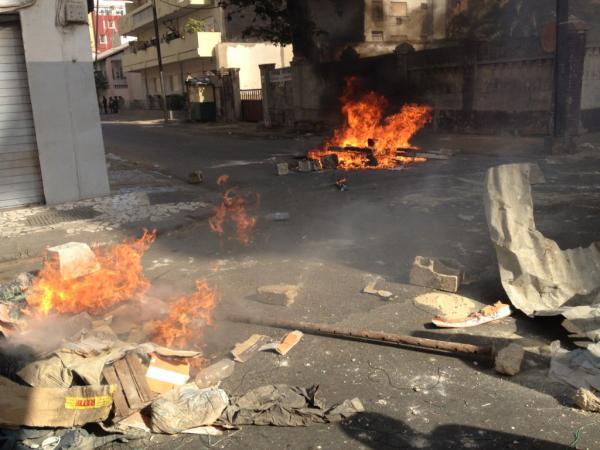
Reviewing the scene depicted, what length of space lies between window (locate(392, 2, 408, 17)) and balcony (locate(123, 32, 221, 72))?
14.5 meters

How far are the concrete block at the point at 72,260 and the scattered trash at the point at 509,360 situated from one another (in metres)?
3.91

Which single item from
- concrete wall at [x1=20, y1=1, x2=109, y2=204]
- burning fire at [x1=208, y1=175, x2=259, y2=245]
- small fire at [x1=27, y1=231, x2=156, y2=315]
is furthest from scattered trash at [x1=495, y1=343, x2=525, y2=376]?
concrete wall at [x1=20, y1=1, x2=109, y2=204]

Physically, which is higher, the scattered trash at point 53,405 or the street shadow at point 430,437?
the scattered trash at point 53,405

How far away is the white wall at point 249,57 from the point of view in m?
38.1

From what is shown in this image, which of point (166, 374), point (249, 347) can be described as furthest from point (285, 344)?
point (166, 374)

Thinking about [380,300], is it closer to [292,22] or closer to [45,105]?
[45,105]

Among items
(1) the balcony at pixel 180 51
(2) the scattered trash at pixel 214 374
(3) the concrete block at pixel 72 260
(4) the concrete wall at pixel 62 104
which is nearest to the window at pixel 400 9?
(1) the balcony at pixel 180 51

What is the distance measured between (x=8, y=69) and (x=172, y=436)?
8522 mm

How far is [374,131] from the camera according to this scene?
56.9ft

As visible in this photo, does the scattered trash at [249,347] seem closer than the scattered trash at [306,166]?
Yes

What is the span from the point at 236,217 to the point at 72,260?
366 cm

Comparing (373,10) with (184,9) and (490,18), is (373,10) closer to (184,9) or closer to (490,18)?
(490,18)

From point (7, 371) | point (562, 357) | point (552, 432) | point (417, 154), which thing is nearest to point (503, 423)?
point (552, 432)

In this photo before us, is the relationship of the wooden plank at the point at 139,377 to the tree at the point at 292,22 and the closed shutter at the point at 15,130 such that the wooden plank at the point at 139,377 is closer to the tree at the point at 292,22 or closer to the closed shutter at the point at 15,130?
the closed shutter at the point at 15,130
